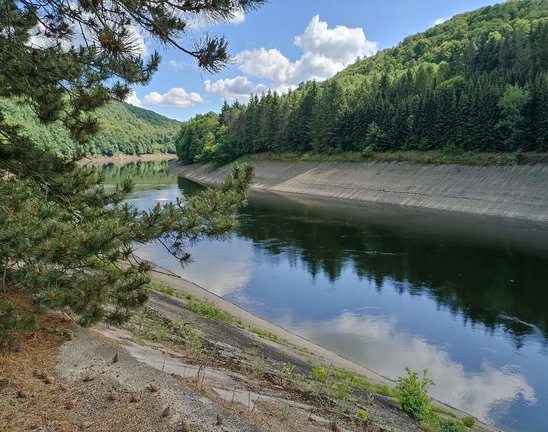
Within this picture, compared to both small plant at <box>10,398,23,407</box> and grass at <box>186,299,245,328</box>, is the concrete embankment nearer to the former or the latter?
grass at <box>186,299,245,328</box>

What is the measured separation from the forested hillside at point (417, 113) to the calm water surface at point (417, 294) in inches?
708

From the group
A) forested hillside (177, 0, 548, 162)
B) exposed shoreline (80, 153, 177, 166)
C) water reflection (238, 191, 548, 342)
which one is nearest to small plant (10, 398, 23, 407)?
water reflection (238, 191, 548, 342)

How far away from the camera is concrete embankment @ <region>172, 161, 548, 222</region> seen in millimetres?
39219

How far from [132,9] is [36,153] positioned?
3.42 meters

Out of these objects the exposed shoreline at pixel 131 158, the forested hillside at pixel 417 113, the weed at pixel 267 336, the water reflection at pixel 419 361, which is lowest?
the water reflection at pixel 419 361

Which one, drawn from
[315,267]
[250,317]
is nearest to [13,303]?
[250,317]

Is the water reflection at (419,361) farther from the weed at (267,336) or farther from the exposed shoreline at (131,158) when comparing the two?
the exposed shoreline at (131,158)

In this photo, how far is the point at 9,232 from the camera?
4.75m

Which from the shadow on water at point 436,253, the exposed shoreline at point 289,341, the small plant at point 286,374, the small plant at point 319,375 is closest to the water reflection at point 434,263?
the shadow on water at point 436,253

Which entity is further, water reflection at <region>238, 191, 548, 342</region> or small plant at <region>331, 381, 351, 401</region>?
water reflection at <region>238, 191, 548, 342</region>

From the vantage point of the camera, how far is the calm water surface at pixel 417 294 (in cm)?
1382

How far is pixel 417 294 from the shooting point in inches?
814

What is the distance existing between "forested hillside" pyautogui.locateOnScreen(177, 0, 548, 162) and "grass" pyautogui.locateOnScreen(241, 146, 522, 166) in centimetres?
109

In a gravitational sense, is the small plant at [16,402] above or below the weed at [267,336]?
above
